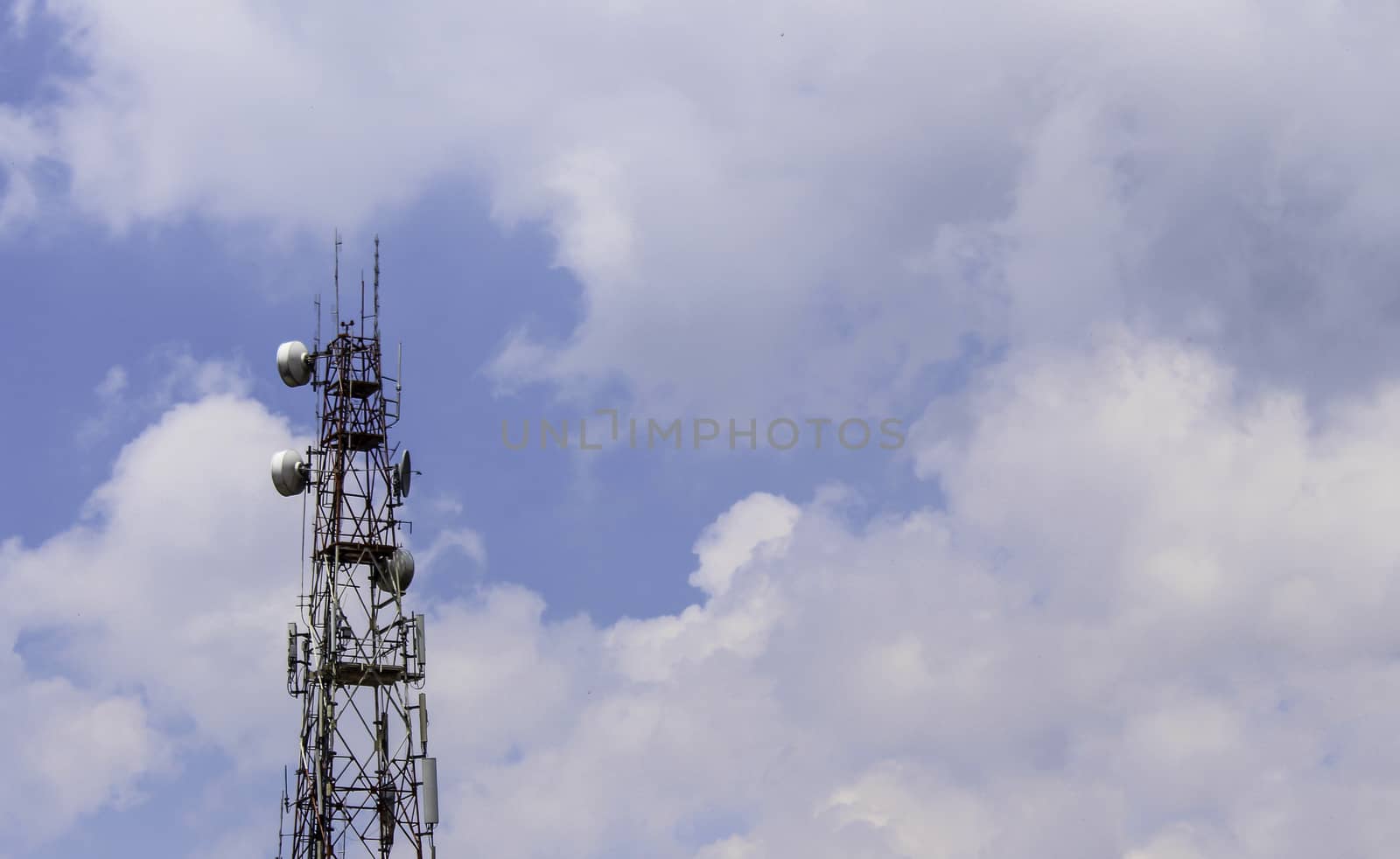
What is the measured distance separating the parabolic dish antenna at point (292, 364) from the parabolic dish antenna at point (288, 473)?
287cm

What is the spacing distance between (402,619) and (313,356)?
35.2 ft

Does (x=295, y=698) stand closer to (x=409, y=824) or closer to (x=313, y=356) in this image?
→ (x=409, y=824)

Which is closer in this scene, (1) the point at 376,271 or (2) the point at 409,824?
(2) the point at 409,824

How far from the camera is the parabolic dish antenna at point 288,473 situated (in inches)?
3501

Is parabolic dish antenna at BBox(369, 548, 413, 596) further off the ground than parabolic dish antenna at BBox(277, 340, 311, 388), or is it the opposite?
parabolic dish antenna at BBox(277, 340, 311, 388)

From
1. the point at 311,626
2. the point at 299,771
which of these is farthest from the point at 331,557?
the point at 299,771

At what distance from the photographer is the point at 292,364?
89500mm

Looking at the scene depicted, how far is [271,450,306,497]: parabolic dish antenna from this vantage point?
292ft

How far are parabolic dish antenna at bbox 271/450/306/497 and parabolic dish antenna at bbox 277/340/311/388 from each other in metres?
2.87

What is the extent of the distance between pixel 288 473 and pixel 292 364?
13.8 ft

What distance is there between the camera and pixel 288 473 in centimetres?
8888

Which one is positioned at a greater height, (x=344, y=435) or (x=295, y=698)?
(x=344, y=435)

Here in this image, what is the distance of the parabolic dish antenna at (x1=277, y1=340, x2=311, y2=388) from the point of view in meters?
89.5

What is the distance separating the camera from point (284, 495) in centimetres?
8938
